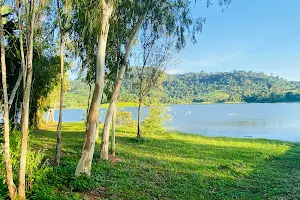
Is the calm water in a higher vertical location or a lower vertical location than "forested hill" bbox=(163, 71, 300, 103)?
lower

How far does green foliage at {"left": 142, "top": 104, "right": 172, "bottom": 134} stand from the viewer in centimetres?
2131

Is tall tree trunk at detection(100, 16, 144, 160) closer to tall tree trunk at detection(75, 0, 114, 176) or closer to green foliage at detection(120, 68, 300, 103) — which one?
tall tree trunk at detection(75, 0, 114, 176)

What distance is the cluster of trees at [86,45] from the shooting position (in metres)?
4.62

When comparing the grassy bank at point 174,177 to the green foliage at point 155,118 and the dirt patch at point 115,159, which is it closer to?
the dirt patch at point 115,159

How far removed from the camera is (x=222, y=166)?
10992mm

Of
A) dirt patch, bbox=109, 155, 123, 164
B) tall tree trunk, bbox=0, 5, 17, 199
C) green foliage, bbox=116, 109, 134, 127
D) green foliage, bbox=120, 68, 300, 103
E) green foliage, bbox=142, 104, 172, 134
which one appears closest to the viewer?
tall tree trunk, bbox=0, 5, 17, 199

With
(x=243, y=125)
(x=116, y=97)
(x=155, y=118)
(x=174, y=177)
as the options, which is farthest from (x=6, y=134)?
(x=243, y=125)

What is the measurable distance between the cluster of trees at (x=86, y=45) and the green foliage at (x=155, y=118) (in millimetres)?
3215

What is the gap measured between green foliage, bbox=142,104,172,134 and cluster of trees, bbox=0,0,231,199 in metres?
3.22

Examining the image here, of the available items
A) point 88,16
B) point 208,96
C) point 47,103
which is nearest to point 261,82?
point 208,96

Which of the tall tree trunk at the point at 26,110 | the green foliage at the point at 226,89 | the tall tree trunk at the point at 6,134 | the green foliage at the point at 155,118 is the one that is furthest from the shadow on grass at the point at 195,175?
the green foliage at the point at 226,89

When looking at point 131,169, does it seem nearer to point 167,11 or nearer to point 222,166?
point 222,166

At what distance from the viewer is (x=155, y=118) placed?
21234 mm

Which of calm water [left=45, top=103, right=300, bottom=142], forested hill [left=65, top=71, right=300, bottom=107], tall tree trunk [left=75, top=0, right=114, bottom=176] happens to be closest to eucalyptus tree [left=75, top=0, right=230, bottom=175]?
tall tree trunk [left=75, top=0, right=114, bottom=176]
